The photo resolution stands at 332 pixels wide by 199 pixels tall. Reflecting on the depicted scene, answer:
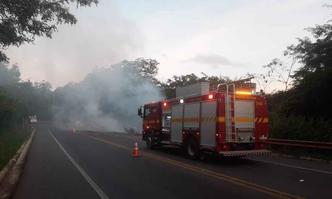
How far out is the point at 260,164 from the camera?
1861cm

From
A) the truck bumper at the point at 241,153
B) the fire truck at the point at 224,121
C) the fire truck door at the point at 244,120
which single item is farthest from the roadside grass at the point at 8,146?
the fire truck door at the point at 244,120

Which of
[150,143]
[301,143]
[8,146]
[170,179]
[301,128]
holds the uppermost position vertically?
[301,128]

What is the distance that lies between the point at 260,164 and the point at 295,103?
38.4 feet

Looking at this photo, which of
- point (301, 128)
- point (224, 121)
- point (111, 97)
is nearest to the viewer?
point (224, 121)

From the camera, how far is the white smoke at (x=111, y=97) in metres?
53.2

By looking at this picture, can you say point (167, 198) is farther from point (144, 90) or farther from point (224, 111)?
point (144, 90)

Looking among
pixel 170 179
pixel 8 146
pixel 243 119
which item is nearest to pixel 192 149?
pixel 243 119

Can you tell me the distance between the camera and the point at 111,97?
59.1 metres

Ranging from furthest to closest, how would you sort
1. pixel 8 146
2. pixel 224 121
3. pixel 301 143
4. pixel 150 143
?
pixel 8 146, pixel 150 143, pixel 301 143, pixel 224 121

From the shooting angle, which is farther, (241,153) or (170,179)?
(241,153)

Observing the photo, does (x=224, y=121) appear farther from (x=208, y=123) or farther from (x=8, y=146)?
(x=8, y=146)

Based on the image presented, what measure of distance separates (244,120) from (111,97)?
4107cm

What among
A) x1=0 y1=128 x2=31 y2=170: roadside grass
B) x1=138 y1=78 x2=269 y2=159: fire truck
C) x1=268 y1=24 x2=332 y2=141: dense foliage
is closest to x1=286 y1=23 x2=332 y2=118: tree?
x1=268 y1=24 x2=332 y2=141: dense foliage

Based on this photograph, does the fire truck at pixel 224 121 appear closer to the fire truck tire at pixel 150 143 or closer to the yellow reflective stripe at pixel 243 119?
the yellow reflective stripe at pixel 243 119
